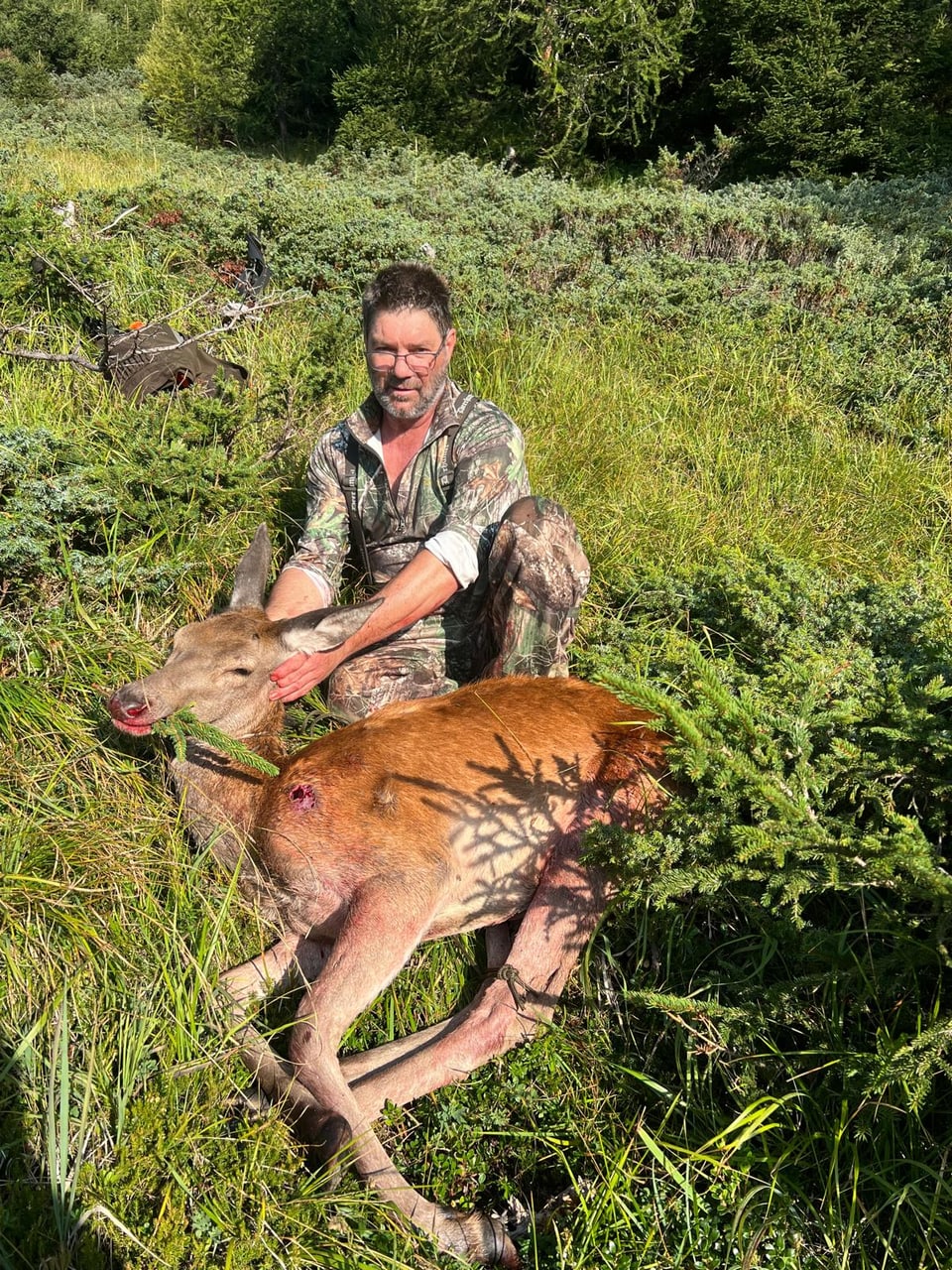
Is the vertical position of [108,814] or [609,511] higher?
[609,511]

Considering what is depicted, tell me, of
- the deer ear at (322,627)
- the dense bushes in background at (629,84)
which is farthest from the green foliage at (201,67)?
the deer ear at (322,627)

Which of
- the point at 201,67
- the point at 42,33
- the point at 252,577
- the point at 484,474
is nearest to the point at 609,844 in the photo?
the point at 252,577

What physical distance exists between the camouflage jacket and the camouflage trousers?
0.34ft

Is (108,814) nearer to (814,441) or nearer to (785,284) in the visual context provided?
(814,441)

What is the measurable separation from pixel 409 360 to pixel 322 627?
148 centimetres

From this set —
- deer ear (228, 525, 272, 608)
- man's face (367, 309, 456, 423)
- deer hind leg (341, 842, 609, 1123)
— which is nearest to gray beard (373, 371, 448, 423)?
man's face (367, 309, 456, 423)

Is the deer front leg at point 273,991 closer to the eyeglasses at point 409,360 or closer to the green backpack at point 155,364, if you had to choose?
the eyeglasses at point 409,360

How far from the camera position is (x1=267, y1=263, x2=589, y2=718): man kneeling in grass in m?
4.16

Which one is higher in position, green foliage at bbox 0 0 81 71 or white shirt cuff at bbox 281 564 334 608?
green foliage at bbox 0 0 81 71

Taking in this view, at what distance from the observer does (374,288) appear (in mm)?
4465

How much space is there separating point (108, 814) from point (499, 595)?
5.93 feet

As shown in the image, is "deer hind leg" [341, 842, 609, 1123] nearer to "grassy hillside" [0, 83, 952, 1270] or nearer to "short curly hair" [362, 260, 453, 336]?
"grassy hillside" [0, 83, 952, 1270]

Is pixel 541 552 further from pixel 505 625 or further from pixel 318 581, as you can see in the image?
pixel 318 581

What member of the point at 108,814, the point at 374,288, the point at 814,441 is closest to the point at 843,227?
the point at 814,441
